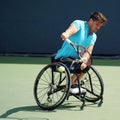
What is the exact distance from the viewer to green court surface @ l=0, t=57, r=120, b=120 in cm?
554

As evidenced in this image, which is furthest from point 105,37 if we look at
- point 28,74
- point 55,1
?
point 28,74

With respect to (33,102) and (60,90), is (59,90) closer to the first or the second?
(60,90)

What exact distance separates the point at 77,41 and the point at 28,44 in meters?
6.65

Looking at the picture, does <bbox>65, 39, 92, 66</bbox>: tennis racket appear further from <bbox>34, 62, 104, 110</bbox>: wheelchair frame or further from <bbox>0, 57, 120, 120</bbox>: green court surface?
<bbox>0, 57, 120, 120</bbox>: green court surface

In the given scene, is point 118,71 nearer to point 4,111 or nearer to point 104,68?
point 104,68

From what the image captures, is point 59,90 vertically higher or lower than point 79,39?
lower

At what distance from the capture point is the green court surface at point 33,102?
5539 millimetres

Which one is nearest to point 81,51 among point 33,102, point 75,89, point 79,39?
point 79,39

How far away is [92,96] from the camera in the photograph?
6.57 m

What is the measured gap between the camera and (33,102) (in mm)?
6312

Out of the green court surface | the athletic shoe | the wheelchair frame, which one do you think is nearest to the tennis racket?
the wheelchair frame

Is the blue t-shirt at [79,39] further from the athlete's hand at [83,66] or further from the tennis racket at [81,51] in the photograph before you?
the athlete's hand at [83,66]

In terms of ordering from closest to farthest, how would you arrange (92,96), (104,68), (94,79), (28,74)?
(92,96) < (94,79) < (28,74) < (104,68)

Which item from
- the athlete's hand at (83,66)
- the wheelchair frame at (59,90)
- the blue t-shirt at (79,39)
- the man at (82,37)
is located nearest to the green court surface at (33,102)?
the wheelchair frame at (59,90)
